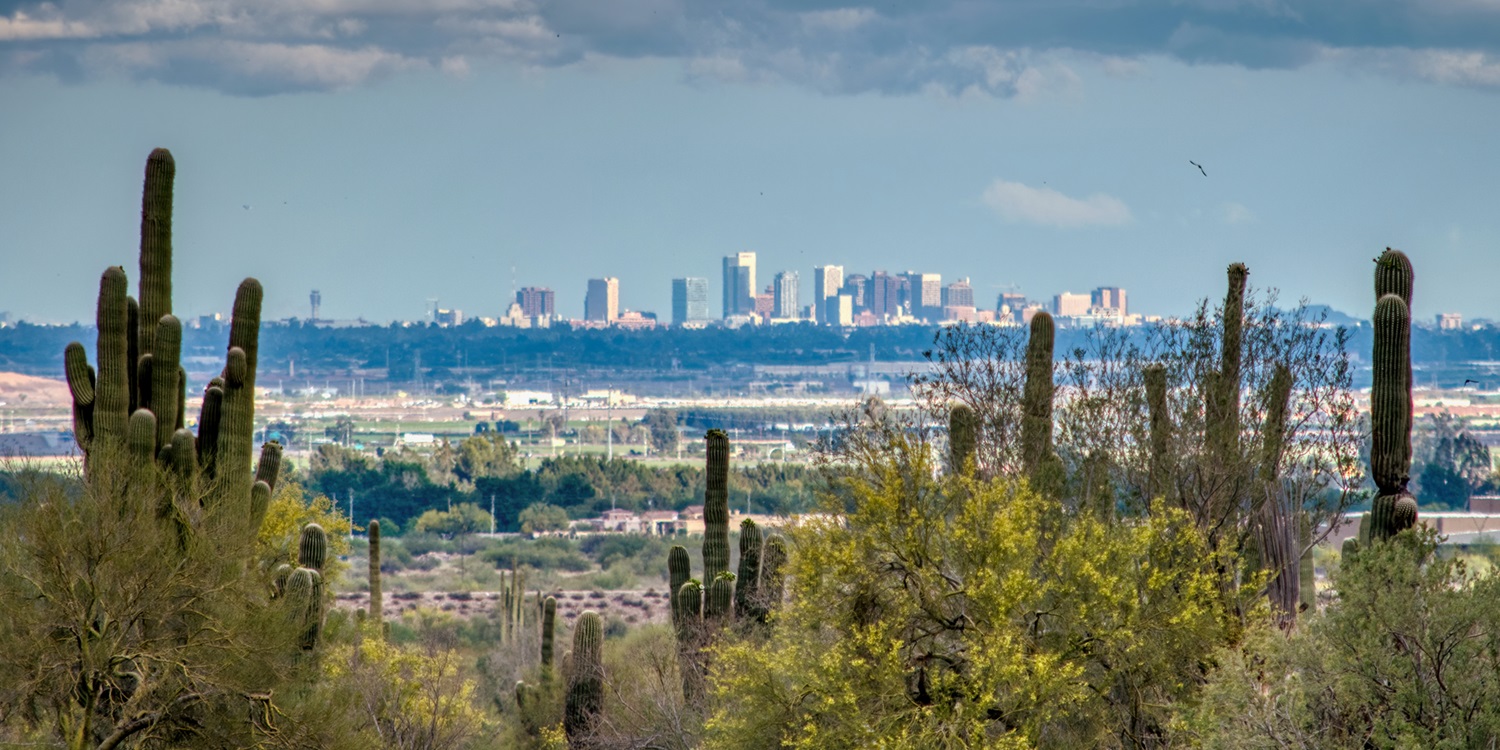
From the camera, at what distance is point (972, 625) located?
18828mm

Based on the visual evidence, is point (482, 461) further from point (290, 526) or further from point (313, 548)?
point (313, 548)

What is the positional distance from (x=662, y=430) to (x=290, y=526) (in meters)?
137

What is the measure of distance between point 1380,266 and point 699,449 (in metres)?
144

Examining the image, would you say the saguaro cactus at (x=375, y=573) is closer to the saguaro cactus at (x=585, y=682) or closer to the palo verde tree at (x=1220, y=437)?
the saguaro cactus at (x=585, y=682)

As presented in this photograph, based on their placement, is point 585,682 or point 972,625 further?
point 585,682

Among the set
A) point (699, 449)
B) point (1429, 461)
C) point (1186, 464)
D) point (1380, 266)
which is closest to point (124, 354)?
point (1186, 464)

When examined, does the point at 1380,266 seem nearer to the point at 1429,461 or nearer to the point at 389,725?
the point at 389,725

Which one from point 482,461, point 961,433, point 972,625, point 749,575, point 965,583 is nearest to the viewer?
point 972,625

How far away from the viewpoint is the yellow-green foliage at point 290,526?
2752 cm

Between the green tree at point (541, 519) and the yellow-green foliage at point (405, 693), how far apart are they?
2734 inches

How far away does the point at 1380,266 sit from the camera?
20.2 metres

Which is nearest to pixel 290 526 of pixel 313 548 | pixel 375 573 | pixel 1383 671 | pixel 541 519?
pixel 375 573

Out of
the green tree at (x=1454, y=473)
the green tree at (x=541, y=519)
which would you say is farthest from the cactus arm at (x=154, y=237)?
the green tree at (x=1454, y=473)

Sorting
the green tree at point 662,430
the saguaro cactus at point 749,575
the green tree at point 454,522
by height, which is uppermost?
the saguaro cactus at point 749,575
